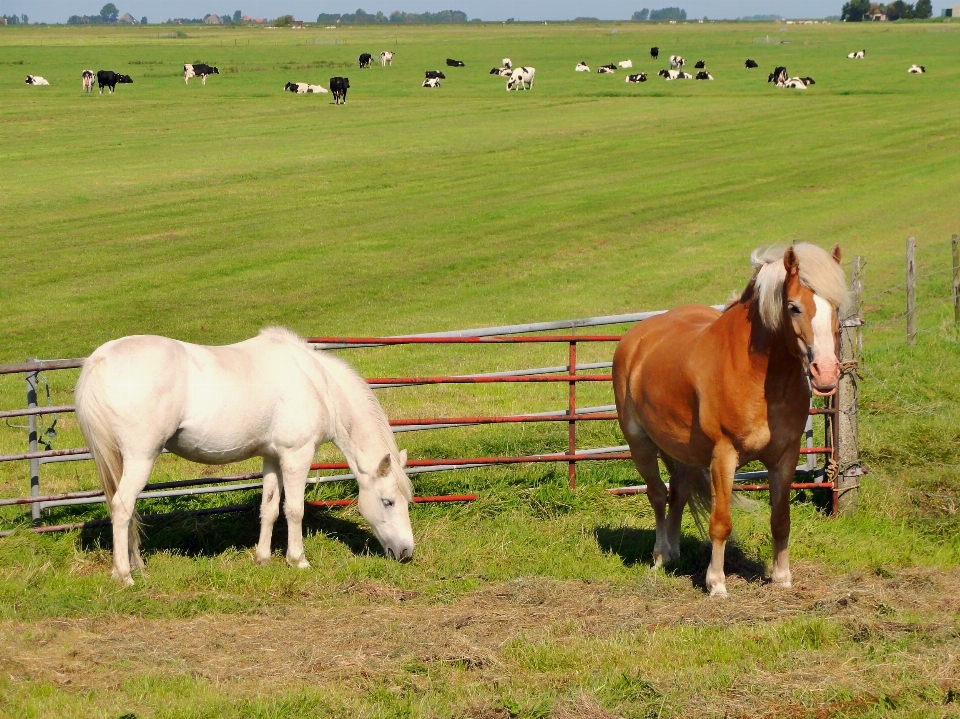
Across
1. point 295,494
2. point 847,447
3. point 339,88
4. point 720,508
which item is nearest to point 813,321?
point 720,508

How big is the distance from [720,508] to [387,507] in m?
2.40

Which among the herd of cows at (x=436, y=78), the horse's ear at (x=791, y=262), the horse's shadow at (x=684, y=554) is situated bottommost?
the horse's shadow at (x=684, y=554)

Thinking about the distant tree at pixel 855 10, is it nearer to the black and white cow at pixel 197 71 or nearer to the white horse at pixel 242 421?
the black and white cow at pixel 197 71

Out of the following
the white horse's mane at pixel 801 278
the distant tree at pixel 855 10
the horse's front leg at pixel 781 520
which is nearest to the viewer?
the white horse's mane at pixel 801 278

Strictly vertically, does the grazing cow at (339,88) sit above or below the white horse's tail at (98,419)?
above

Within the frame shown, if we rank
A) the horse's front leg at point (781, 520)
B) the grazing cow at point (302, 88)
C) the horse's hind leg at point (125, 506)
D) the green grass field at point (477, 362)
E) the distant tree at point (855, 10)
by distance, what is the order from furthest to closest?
the distant tree at point (855, 10)
the grazing cow at point (302, 88)
the horse's hind leg at point (125, 506)
the horse's front leg at point (781, 520)
the green grass field at point (477, 362)

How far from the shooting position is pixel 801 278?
6.65 meters

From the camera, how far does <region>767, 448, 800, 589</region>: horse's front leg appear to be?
7.32m

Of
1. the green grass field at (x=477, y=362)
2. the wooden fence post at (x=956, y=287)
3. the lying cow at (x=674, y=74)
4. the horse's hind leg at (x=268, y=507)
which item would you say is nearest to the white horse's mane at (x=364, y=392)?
the green grass field at (x=477, y=362)

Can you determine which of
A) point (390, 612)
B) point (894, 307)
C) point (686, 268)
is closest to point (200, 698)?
point (390, 612)

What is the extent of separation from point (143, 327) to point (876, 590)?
12879mm

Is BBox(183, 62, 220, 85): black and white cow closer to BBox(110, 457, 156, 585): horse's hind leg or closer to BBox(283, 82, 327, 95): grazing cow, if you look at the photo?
BBox(283, 82, 327, 95): grazing cow

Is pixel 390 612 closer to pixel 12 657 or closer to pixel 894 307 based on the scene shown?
pixel 12 657

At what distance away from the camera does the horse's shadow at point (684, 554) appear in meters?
7.86
